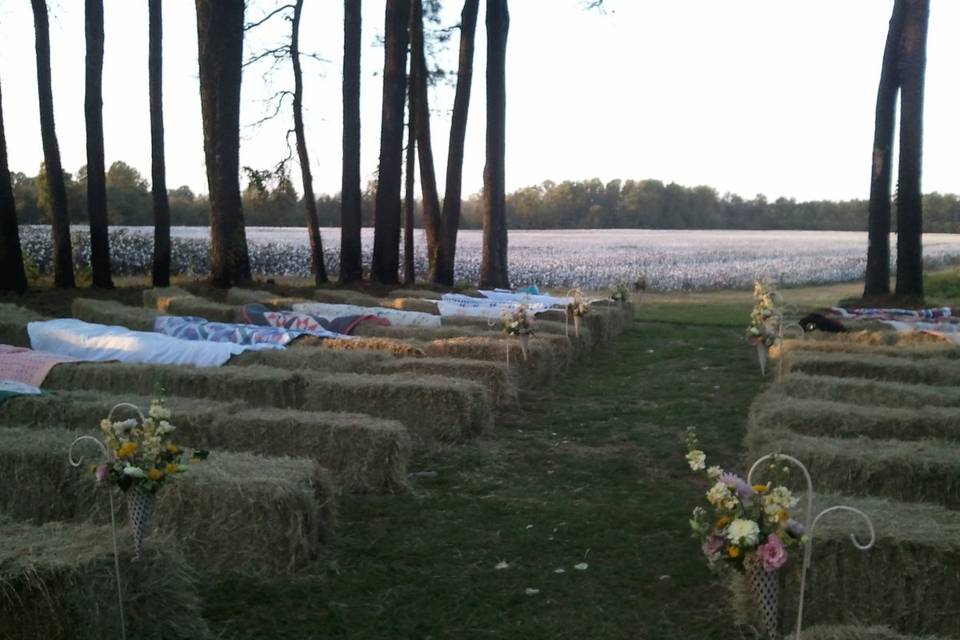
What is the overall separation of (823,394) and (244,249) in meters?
13.6

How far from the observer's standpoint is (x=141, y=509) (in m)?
4.77

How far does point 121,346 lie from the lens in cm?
1072

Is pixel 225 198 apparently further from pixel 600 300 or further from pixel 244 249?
pixel 600 300

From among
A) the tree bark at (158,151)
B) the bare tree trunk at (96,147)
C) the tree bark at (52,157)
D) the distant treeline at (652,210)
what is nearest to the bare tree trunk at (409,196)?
the tree bark at (158,151)

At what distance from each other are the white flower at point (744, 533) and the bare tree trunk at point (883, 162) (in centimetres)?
1706

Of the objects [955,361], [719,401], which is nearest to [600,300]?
[719,401]

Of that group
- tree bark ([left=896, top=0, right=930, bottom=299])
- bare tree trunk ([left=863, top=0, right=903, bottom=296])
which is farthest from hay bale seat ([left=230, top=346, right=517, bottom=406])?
bare tree trunk ([left=863, top=0, right=903, bottom=296])

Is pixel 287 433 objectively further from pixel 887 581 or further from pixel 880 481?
pixel 887 581

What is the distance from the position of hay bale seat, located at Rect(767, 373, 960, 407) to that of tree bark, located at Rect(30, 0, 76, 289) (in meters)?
13.7

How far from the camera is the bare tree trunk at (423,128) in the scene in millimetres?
26078

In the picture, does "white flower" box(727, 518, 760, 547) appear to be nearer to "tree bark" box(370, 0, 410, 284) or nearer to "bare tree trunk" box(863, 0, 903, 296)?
"bare tree trunk" box(863, 0, 903, 296)

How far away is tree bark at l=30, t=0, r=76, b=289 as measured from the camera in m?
17.5

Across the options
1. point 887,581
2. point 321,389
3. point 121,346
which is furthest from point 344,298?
point 887,581

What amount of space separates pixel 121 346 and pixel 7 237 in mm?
6405
